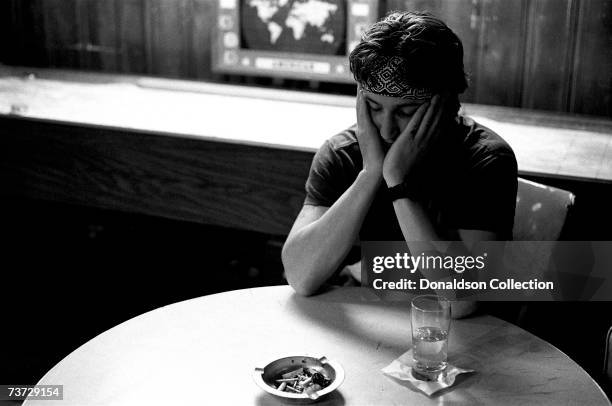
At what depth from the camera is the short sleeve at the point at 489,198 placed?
1947 millimetres

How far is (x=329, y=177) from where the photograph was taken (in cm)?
209

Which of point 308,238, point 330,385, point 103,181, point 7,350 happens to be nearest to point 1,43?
point 103,181

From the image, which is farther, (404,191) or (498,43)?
(498,43)

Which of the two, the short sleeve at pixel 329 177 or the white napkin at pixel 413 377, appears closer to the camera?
the white napkin at pixel 413 377

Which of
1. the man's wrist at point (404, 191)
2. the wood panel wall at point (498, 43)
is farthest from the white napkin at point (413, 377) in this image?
the wood panel wall at point (498, 43)

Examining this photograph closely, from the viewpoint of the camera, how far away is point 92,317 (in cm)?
346

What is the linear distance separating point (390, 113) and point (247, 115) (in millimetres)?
1503

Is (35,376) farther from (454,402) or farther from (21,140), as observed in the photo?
(454,402)

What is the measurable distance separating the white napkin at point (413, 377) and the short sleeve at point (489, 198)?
0.53 metres

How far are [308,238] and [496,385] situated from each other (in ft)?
2.14

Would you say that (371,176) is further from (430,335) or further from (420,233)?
(430,335)

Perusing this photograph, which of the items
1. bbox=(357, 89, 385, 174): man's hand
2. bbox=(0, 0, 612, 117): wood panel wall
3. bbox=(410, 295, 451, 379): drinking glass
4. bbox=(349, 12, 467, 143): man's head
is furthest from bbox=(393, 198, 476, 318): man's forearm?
bbox=(0, 0, 612, 117): wood panel wall

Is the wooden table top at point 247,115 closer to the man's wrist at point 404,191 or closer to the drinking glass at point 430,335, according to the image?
the man's wrist at point 404,191

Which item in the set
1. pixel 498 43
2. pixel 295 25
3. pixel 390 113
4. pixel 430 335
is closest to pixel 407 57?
pixel 390 113
